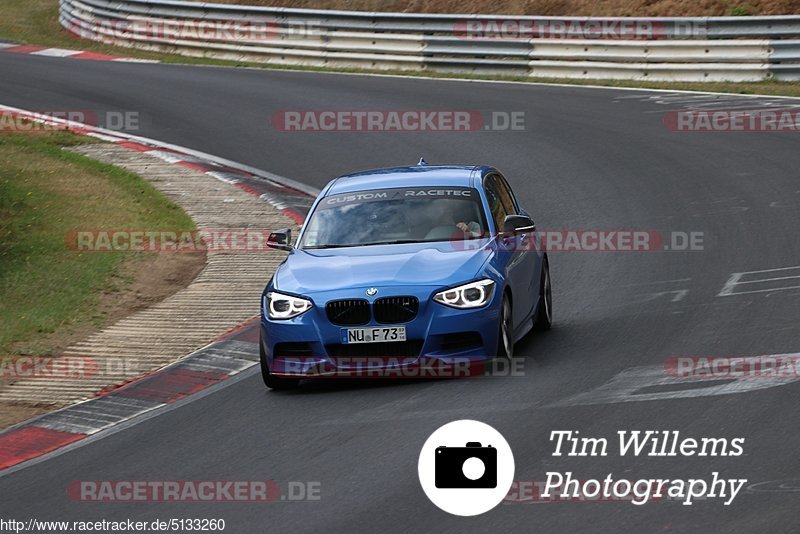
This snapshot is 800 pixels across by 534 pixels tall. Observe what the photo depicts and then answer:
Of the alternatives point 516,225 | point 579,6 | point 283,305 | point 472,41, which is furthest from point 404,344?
point 579,6

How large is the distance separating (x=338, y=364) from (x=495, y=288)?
4.36 ft

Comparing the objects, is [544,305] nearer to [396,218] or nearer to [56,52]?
[396,218]

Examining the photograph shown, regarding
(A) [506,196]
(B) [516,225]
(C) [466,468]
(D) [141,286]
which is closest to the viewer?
(C) [466,468]

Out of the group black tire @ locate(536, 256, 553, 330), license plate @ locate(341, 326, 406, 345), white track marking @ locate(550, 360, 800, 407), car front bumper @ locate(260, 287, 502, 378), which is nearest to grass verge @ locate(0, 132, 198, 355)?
car front bumper @ locate(260, 287, 502, 378)

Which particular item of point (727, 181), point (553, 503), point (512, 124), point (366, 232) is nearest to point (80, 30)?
point (512, 124)

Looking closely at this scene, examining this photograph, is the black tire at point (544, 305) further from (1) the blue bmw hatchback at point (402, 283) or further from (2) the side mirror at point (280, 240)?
(2) the side mirror at point (280, 240)

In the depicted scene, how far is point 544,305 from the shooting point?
12156 mm

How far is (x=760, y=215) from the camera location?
1636cm

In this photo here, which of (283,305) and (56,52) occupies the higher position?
(283,305)

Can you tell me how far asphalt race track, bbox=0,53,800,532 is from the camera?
7.80 meters

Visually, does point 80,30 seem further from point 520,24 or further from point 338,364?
point 338,364

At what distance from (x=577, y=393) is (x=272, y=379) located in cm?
241

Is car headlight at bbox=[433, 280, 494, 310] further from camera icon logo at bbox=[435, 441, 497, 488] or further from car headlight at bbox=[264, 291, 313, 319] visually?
camera icon logo at bbox=[435, 441, 497, 488]

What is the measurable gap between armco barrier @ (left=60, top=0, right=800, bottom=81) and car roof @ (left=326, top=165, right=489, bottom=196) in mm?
14637
